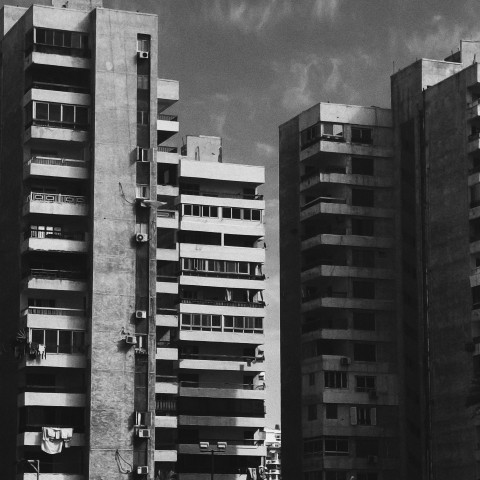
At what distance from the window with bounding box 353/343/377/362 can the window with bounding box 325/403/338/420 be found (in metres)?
4.27

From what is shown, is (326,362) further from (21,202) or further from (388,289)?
(21,202)

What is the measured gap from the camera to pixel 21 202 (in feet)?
334

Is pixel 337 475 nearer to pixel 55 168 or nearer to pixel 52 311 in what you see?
pixel 52 311

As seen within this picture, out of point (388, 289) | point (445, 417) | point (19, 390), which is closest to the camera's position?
point (19, 390)

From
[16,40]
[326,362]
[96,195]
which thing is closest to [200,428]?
[326,362]

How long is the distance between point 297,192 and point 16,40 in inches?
1174

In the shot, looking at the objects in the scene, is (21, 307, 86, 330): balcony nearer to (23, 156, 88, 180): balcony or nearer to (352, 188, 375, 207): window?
(23, 156, 88, 180): balcony

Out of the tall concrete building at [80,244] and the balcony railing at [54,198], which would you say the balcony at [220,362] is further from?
the balcony railing at [54,198]

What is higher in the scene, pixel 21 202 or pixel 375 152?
pixel 375 152

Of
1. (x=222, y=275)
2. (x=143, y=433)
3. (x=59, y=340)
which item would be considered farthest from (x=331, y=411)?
(x=59, y=340)

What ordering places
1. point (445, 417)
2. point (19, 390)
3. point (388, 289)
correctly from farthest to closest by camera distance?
point (388, 289) → point (445, 417) → point (19, 390)

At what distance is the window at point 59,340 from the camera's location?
322ft

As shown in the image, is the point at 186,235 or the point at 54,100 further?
the point at 186,235

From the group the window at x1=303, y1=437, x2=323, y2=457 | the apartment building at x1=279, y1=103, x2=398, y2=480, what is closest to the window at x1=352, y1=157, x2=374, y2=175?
the apartment building at x1=279, y1=103, x2=398, y2=480
